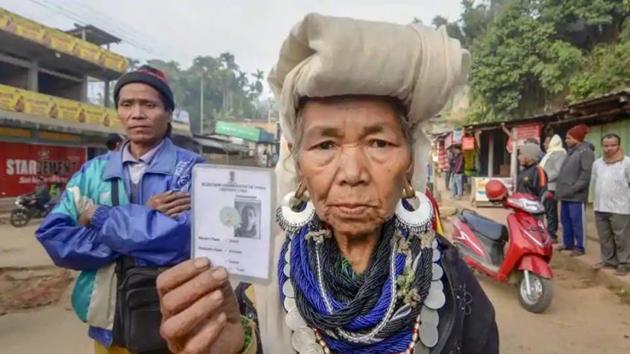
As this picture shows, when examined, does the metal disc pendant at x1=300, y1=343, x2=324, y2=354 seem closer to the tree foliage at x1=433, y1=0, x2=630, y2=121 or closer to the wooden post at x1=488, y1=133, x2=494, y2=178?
the wooden post at x1=488, y1=133, x2=494, y2=178

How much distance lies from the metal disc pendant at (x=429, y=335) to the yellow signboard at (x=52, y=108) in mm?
19965

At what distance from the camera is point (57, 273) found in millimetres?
6598

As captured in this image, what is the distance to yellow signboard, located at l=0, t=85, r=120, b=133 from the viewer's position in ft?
58.0

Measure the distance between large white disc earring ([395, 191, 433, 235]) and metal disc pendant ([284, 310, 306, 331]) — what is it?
33cm

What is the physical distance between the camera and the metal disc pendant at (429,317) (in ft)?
3.70

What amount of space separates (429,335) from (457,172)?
1527cm

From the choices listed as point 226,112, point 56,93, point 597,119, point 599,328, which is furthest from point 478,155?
point 226,112

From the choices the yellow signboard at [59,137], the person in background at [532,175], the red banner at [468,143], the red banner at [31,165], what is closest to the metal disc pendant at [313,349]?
the person in background at [532,175]

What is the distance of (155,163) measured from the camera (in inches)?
82.7

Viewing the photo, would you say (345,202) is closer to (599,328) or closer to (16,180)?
(599,328)

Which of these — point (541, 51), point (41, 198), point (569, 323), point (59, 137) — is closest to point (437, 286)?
point (569, 323)

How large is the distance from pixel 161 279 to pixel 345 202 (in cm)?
42

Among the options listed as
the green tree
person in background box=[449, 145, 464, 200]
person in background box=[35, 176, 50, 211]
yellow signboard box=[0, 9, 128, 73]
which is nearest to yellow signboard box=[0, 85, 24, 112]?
yellow signboard box=[0, 9, 128, 73]

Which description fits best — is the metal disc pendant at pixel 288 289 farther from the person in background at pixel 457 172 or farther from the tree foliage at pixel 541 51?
the tree foliage at pixel 541 51
